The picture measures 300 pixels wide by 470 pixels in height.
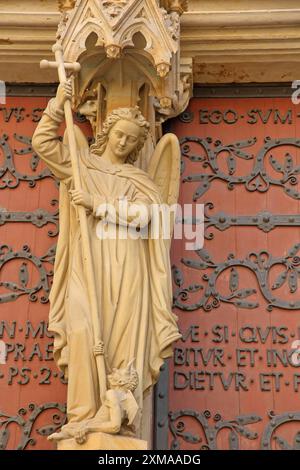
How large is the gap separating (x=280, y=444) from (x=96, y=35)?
7.18 feet

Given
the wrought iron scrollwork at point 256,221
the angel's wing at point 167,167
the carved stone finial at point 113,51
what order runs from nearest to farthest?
the carved stone finial at point 113,51, the angel's wing at point 167,167, the wrought iron scrollwork at point 256,221

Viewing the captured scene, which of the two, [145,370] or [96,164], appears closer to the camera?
[145,370]

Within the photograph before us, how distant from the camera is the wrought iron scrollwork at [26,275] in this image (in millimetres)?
5348

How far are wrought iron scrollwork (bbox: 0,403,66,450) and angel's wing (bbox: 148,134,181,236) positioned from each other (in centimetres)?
117

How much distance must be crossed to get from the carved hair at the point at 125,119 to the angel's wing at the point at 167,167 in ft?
0.36

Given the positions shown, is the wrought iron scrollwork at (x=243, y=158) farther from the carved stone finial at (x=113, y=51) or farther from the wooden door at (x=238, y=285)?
the carved stone finial at (x=113, y=51)

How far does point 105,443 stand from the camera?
4.15m

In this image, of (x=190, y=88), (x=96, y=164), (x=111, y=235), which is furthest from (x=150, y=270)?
(x=190, y=88)

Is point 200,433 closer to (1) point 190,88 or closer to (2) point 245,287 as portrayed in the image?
(2) point 245,287

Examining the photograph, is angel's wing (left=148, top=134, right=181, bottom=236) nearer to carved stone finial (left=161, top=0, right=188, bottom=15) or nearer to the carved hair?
the carved hair

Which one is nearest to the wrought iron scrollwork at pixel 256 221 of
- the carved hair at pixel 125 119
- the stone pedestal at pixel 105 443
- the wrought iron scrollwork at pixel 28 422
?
the carved hair at pixel 125 119

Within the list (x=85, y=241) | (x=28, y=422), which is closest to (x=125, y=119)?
(x=85, y=241)

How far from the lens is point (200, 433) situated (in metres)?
5.03

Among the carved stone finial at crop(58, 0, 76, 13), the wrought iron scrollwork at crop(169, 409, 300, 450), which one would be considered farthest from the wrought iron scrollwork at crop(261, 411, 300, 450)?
the carved stone finial at crop(58, 0, 76, 13)
